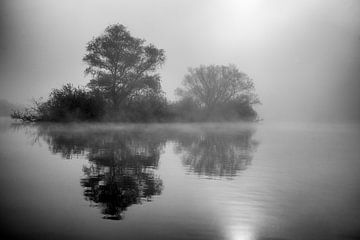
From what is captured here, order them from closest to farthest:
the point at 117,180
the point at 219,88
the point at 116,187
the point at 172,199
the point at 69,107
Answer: the point at 172,199 → the point at 116,187 → the point at 117,180 → the point at 69,107 → the point at 219,88

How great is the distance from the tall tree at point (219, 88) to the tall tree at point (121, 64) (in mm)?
18855

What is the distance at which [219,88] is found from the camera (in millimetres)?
66875

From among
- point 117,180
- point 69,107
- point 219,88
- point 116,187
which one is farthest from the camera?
point 219,88

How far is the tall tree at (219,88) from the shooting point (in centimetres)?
6688

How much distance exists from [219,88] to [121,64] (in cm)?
2322

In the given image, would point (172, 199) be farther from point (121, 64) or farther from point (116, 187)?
point (121, 64)

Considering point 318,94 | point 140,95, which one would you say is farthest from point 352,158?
point 318,94

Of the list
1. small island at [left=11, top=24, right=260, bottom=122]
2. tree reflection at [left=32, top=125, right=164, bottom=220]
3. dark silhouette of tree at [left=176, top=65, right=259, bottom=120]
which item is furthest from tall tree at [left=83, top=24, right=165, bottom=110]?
tree reflection at [left=32, top=125, right=164, bottom=220]

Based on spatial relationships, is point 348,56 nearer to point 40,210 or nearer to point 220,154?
point 220,154

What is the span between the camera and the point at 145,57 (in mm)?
48281

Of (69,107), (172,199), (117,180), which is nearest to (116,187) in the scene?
(117,180)

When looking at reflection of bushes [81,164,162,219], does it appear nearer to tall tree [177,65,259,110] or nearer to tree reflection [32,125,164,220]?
tree reflection [32,125,164,220]

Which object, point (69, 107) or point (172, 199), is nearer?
point (172, 199)

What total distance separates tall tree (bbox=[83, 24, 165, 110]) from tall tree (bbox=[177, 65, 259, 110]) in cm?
1885
